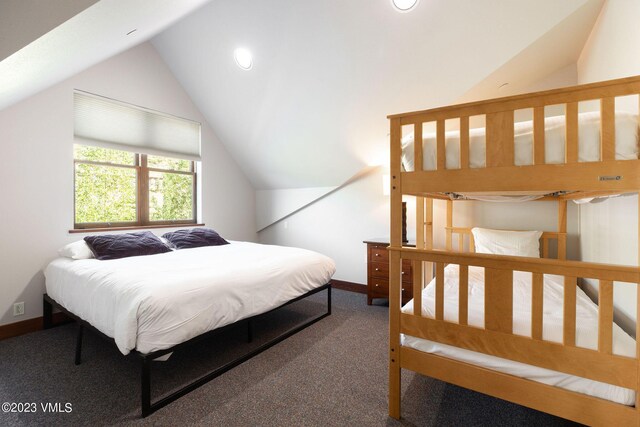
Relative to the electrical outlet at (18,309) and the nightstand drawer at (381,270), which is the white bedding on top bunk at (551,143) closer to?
the nightstand drawer at (381,270)

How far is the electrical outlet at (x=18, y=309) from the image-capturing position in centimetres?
263

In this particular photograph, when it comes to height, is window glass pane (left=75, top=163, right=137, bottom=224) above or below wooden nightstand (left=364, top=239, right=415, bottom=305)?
above

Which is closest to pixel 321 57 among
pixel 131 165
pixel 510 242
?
pixel 510 242

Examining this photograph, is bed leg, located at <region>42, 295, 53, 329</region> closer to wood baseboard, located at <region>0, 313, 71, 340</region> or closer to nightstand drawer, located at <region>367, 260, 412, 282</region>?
wood baseboard, located at <region>0, 313, 71, 340</region>

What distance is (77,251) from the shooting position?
2.69 m

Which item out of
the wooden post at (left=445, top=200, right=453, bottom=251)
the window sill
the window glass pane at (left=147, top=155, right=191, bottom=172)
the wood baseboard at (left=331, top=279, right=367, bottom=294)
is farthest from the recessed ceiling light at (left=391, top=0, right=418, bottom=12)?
the window sill

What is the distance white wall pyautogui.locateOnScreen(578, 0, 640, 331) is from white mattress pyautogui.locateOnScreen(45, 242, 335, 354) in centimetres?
218

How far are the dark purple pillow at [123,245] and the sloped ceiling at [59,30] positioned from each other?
51.9 inches

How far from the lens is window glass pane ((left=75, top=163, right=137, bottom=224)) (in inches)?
126

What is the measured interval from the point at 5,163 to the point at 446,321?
149 inches

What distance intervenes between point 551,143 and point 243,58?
3.10 meters

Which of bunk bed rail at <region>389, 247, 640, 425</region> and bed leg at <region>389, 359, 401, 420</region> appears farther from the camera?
bed leg at <region>389, 359, 401, 420</region>

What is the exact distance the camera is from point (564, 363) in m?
1.19

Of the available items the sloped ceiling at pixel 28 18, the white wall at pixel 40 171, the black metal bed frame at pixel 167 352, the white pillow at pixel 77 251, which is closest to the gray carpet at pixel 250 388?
the black metal bed frame at pixel 167 352
